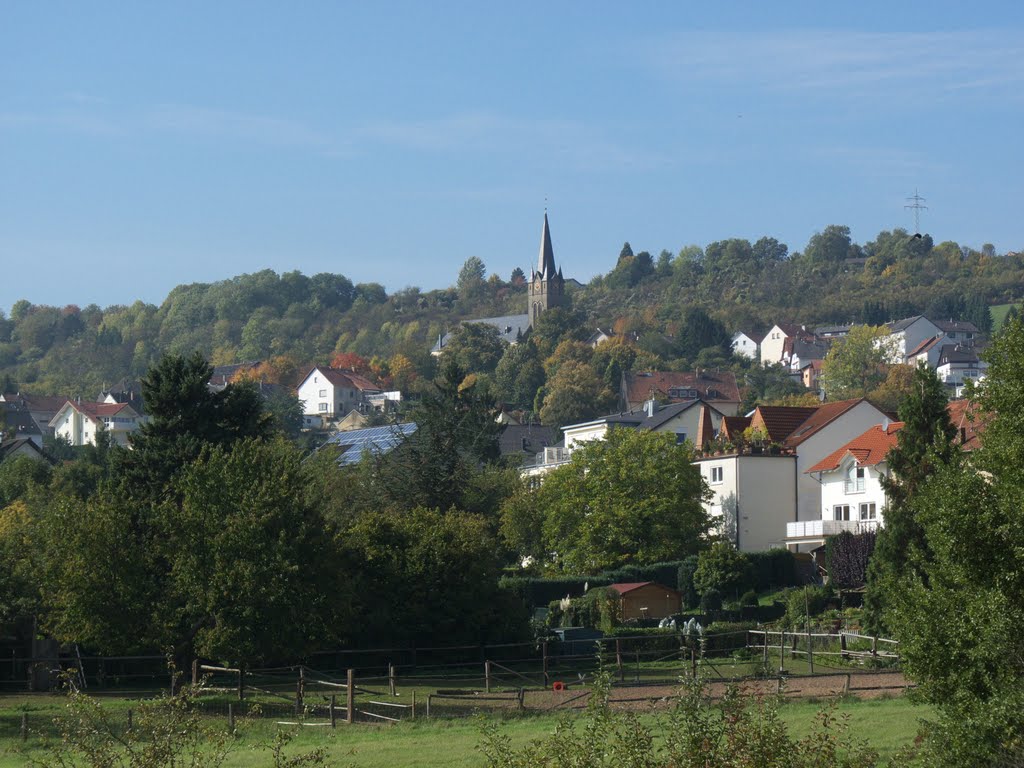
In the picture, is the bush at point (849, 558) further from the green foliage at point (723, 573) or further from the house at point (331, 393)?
the house at point (331, 393)

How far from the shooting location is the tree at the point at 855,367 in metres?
148

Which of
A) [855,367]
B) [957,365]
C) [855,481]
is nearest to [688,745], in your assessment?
[855,481]

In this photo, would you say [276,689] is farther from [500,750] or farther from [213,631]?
[500,750]

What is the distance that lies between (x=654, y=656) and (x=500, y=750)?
3406cm

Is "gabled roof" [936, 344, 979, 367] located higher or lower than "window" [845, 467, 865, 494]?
higher

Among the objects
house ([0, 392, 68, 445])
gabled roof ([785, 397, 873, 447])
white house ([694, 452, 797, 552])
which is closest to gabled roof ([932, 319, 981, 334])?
house ([0, 392, 68, 445])

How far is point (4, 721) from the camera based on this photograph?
33625 mm

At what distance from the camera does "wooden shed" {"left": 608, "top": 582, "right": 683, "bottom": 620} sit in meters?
62.2

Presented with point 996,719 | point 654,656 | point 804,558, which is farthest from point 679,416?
point 996,719

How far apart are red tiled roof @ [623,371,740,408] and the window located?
76.9m

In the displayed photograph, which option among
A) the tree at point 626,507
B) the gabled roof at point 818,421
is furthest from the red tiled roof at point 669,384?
the tree at point 626,507

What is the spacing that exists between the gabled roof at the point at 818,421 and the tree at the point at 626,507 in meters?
6.82

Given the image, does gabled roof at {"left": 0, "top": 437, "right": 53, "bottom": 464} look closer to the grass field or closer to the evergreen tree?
the evergreen tree

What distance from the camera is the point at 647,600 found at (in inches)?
Result: 2484
